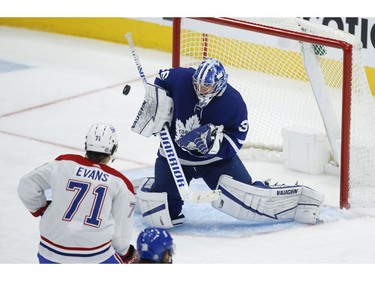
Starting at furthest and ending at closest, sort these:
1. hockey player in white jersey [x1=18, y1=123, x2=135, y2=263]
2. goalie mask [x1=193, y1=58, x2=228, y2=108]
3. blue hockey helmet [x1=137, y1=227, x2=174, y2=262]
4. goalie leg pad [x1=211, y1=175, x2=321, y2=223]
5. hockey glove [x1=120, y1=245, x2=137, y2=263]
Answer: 1. goalie leg pad [x1=211, y1=175, x2=321, y2=223]
2. goalie mask [x1=193, y1=58, x2=228, y2=108]
3. hockey glove [x1=120, y1=245, x2=137, y2=263]
4. hockey player in white jersey [x1=18, y1=123, x2=135, y2=263]
5. blue hockey helmet [x1=137, y1=227, x2=174, y2=262]

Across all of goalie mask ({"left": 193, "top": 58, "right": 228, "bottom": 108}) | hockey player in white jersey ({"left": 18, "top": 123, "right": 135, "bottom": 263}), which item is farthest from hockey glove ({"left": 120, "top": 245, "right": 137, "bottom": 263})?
goalie mask ({"left": 193, "top": 58, "right": 228, "bottom": 108})

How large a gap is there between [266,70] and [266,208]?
5.29 ft

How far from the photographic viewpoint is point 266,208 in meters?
4.91

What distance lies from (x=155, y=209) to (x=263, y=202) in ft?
1.48

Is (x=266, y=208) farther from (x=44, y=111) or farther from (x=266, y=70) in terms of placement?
(x=44, y=111)

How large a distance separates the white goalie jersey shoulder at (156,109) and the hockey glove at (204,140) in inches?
5.1

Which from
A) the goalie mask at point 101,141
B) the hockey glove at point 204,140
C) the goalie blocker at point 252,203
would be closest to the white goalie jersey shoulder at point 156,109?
the hockey glove at point 204,140

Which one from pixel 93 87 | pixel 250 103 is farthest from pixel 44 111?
pixel 250 103

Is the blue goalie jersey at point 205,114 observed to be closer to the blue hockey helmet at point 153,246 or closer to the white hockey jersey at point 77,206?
the white hockey jersey at point 77,206

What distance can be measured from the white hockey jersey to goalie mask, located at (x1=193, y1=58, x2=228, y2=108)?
1.02m

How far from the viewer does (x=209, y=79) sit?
4648 mm

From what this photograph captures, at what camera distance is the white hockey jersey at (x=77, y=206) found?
144 inches

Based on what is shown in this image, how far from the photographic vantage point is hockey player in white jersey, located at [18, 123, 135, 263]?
3.66 metres

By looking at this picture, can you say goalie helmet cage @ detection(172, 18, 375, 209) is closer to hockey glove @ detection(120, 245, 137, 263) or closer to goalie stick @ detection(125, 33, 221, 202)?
goalie stick @ detection(125, 33, 221, 202)
